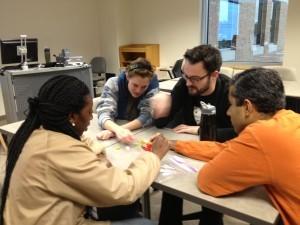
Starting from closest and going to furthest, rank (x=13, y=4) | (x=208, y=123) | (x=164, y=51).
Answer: (x=208, y=123)
(x=13, y=4)
(x=164, y=51)

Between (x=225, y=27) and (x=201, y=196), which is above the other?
(x=225, y=27)

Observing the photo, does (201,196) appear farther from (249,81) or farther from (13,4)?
(13,4)

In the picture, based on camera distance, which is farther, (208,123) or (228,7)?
(228,7)

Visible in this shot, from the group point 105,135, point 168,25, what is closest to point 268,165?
point 105,135

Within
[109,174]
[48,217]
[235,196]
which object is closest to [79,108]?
[109,174]

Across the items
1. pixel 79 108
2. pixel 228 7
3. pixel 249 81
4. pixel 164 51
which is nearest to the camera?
pixel 79 108

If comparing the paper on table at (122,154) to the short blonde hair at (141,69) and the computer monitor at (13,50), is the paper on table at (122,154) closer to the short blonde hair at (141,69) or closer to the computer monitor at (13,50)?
the short blonde hair at (141,69)

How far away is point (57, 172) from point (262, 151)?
653mm

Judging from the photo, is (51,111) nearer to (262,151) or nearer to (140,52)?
(262,151)

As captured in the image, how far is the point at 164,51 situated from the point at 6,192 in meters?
5.15

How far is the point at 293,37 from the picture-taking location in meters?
4.48

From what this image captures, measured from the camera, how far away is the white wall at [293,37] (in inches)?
172

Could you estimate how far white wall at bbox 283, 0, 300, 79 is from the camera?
4.37 metres

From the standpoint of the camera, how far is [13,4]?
4.76m
